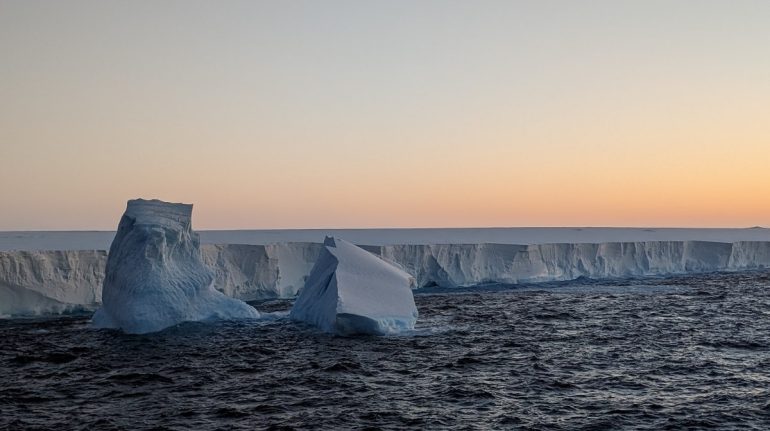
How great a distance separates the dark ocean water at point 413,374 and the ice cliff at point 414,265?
5.27 ft

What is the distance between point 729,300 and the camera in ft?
78.3

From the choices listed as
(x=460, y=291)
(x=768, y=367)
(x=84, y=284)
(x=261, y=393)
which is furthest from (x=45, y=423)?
(x=460, y=291)

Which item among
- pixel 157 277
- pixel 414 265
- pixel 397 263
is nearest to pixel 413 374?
pixel 157 277

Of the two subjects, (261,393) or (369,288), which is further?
(369,288)

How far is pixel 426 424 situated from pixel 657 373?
523 cm

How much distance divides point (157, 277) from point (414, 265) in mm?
13861

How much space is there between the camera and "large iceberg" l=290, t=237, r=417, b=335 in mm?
16922

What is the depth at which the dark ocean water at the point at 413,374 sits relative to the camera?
997 centimetres

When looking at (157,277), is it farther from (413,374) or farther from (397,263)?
(397,263)

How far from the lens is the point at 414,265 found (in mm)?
30172

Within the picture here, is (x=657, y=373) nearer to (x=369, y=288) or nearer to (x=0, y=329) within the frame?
(x=369, y=288)

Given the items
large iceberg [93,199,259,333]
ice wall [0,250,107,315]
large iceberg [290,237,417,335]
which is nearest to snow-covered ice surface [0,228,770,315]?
ice wall [0,250,107,315]

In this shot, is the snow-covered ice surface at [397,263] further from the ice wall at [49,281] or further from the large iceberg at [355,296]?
the large iceberg at [355,296]

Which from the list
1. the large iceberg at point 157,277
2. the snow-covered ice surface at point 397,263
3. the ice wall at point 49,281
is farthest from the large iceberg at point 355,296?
the ice wall at point 49,281
